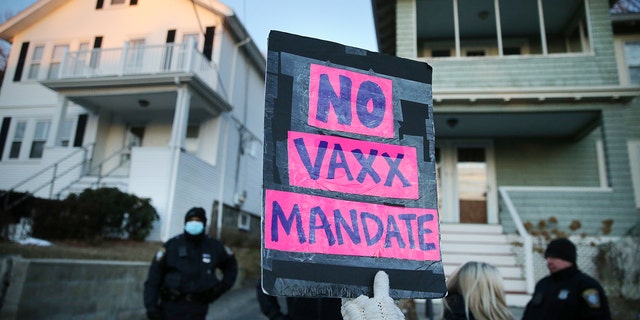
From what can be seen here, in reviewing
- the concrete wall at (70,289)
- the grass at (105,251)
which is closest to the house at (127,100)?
the grass at (105,251)

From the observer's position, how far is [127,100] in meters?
13.2

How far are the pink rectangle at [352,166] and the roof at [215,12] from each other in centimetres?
1157

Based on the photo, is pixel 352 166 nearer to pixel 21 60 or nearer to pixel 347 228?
pixel 347 228

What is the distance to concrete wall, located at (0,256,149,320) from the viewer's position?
4.20 meters

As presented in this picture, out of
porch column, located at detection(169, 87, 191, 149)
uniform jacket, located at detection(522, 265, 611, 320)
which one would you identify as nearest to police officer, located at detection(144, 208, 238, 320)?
uniform jacket, located at detection(522, 265, 611, 320)

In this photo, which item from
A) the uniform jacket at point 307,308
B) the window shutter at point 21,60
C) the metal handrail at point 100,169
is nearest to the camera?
the uniform jacket at point 307,308

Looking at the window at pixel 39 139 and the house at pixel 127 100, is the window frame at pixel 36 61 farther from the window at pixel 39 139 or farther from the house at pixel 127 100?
the window at pixel 39 139

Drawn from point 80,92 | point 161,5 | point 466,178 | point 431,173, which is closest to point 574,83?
point 466,178

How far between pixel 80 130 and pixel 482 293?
14.1m

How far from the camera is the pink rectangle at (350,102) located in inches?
74.4

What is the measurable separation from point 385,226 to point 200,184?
38.2 ft

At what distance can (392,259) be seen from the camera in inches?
68.1

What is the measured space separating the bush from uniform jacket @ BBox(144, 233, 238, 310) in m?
5.93

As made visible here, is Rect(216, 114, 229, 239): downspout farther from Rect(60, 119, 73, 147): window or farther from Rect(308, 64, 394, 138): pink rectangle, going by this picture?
Rect(308, 64, 394, 138): pink rectangle
